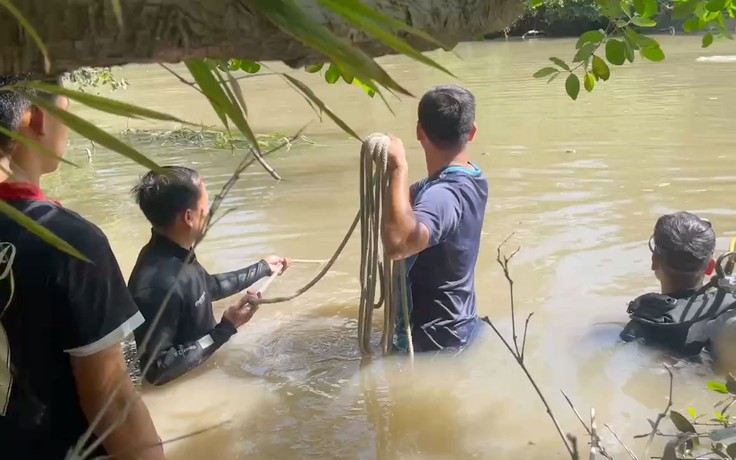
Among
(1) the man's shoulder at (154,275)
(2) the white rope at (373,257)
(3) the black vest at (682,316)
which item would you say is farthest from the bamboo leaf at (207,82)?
(3) the black vest at (682,316)

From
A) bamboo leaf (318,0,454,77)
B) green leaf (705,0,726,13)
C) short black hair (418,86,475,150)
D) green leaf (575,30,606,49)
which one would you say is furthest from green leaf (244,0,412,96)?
short black hair (418,86,475,150)

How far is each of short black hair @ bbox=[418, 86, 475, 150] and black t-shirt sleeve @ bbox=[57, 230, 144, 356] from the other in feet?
5.74

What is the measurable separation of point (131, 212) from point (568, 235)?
3.39m

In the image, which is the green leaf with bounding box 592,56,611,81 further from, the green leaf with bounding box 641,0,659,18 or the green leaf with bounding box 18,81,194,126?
the green leaf with bounding box 18,81,194,126

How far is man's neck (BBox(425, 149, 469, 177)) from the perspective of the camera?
10.0 feet

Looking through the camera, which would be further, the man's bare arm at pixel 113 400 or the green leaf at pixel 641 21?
the green leaf at pixel 641 21

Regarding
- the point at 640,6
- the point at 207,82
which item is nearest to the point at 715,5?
the point at 640,6

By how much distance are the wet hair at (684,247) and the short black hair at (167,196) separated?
73.1 inches

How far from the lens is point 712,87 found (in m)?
11.6

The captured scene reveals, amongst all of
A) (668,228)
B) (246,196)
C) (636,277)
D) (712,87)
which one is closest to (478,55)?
(712,87)

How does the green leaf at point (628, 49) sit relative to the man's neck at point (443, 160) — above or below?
above

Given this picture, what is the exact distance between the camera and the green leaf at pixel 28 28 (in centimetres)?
61

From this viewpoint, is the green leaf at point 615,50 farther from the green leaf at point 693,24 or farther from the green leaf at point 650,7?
the green leaf at point 693,24

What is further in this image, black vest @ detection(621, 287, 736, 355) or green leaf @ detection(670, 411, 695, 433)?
black vest @ detection(621, 287, 736, 355)
